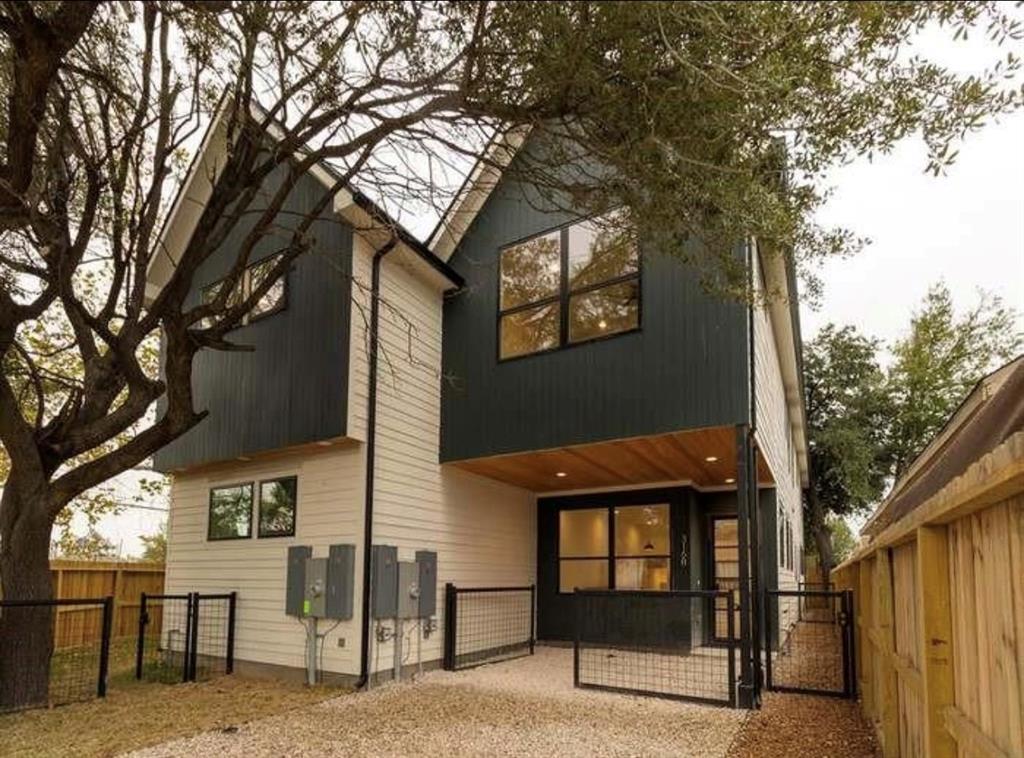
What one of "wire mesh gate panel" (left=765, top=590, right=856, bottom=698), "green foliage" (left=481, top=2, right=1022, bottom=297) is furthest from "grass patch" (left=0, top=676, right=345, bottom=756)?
"green foliage" (left=481, top=2, right=1022, bottom=297)

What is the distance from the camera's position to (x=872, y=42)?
160 inches

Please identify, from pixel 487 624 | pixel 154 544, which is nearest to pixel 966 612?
pixel 487 624

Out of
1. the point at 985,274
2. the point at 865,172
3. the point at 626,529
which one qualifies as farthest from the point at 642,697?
the point at 985,274

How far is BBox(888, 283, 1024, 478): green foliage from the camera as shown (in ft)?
70.8

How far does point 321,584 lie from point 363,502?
0.97 m

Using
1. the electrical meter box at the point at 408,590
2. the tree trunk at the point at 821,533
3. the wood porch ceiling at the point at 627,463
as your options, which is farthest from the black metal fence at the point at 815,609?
the electrical meter box at the point at 408,590

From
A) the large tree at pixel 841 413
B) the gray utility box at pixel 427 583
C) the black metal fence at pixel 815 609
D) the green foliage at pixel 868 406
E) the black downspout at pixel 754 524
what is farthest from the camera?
the large tree at pixel 841 413

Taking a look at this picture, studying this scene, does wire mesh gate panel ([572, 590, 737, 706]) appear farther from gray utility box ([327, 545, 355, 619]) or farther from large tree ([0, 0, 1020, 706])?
large tree ([0, 0, 1020, 706])

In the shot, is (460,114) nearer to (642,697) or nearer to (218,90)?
(218,90)

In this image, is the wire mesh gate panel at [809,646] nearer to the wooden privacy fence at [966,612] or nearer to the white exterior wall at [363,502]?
the wooden privacy fence at [966,612]

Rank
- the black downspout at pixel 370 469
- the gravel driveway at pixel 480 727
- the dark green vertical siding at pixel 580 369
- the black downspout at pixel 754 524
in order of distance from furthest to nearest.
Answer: the black downspout at pixel 370 469, the dark green vertical siding at pixel 580 369, the black downspout at pixel 754 524, the gravel driveway at pixel 480 727

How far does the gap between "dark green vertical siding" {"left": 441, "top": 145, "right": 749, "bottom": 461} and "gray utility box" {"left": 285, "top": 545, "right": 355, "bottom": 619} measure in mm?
1923

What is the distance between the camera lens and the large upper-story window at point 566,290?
818 cm

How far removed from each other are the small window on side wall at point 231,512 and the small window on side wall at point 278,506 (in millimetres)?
299
